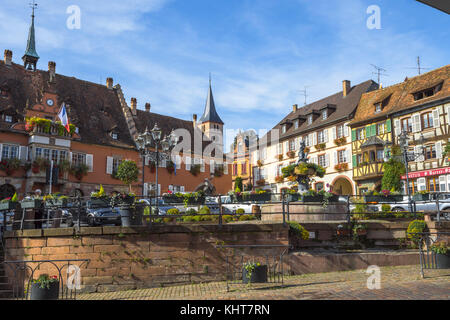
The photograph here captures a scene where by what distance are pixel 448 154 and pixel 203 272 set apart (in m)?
23.7

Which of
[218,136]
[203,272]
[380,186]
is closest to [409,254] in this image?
[203,272]

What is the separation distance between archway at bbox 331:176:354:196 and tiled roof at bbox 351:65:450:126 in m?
5.61

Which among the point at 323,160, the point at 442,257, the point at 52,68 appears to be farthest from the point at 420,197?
the point at 52,68

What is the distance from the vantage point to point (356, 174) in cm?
3719

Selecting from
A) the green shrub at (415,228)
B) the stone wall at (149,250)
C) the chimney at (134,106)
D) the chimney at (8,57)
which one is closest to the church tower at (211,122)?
the chimney at (134,106)

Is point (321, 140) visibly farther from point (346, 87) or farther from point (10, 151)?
point (10, 151)

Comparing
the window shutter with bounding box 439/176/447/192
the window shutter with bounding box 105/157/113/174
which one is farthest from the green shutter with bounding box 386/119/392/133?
the window shutter with bounding box 105/157/113/174

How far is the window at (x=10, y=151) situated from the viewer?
3159cm

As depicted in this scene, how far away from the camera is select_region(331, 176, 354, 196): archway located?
1574 inches

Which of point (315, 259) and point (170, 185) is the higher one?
point (170, 185)

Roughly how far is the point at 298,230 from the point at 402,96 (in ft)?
90.7

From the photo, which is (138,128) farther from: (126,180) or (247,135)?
(247,135)

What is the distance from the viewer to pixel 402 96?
117 ft

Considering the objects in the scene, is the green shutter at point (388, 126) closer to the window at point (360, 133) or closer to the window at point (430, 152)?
the window at point (360, 133)
